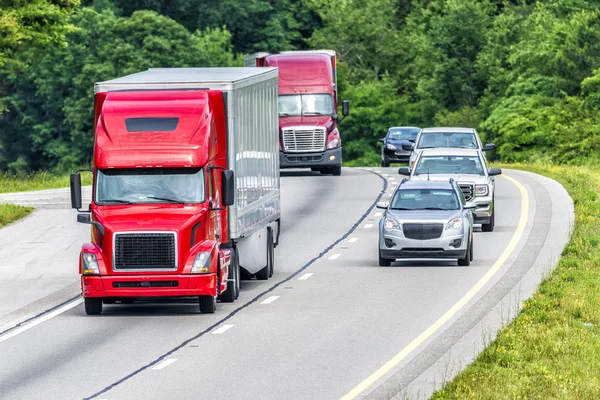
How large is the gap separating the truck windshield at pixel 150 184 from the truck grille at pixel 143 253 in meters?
0.79

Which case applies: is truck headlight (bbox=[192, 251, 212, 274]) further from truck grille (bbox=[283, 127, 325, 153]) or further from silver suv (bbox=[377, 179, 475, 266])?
truck grille (bbox=[283, 127, 325, 153])

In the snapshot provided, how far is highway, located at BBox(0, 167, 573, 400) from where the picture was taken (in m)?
15.8

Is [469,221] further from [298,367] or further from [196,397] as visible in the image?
[196,397]

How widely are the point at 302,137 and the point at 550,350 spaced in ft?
105

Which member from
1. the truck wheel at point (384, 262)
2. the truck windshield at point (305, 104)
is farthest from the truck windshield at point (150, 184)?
the truck windshield at point (305, 104)

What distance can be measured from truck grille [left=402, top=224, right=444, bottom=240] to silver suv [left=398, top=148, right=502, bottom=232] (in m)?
4.95

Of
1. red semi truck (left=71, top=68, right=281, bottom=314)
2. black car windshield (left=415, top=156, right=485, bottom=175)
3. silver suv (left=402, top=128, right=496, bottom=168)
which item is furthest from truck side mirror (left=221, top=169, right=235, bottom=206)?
silver suv (left=402, top=128, right=496, bottom=168)

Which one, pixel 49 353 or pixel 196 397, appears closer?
pixel 196 397

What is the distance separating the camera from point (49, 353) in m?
18.2

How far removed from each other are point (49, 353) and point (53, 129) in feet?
242

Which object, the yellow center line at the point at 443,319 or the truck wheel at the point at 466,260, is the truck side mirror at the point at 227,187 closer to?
the yellow center line at the point at 443,319

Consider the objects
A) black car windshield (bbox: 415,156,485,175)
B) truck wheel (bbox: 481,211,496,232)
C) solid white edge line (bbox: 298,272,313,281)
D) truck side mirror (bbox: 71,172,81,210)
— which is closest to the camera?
truck side mirror (bbox: 71,172,81,210)

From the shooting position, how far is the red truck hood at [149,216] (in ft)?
68.3

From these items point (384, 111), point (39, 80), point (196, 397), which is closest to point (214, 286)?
point (196, 397)
